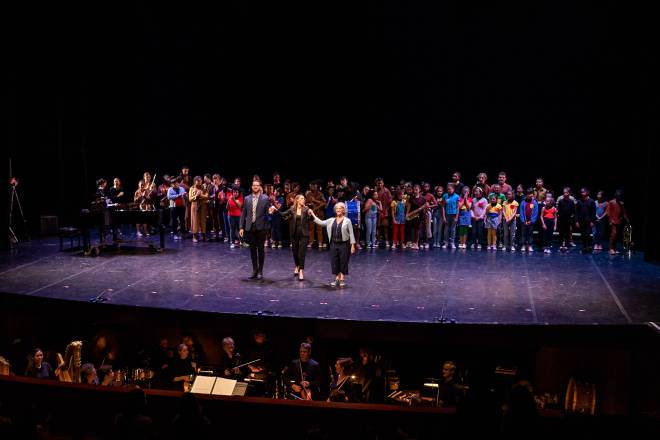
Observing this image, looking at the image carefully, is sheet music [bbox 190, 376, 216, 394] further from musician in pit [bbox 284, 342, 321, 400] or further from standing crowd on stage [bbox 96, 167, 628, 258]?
standing crowd on stage [bbox 96, 167, 628, 258]

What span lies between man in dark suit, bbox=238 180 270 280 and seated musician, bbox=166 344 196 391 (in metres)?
2.59

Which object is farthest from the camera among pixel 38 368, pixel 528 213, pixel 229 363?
pixel 528 213

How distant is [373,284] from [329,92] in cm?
862

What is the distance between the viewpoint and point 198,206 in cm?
1641

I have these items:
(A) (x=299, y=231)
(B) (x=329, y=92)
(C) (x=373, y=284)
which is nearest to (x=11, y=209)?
(A) (x=299, y=231)

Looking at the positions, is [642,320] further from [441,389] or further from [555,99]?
[555,99]

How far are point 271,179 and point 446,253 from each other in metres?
6.52

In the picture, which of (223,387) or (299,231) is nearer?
(223,387)

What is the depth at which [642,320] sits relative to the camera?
8828 millimetres

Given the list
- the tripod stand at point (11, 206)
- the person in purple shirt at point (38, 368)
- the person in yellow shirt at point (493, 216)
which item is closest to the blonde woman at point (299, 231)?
the person in purple shirt at point (38, 368)

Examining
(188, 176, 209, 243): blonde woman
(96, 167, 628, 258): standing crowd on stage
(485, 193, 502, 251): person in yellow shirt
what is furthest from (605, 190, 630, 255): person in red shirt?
(188, 176, 209, 243): blonde woman

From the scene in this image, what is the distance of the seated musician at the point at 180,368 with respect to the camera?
30.3ft

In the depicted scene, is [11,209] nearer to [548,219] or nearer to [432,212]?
[432,212]

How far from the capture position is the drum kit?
9578 millimetres
